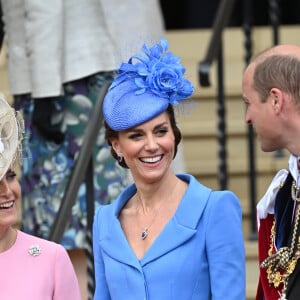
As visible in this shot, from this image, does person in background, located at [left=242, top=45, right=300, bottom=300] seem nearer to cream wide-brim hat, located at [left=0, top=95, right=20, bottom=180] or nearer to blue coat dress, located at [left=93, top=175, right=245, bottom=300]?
blue coat dress, located at [left=93, top=175, right=245, bottom=300]

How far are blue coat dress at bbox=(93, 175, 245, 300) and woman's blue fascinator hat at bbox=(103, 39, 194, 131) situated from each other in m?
0.30

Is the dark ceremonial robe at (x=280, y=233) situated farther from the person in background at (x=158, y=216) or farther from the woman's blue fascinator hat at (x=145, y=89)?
the woman's blue fascinator hat at (x=145, y=89)

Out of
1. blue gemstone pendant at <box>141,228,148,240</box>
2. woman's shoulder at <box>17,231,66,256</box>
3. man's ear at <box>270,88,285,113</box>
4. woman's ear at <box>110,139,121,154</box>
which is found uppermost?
man's ear at <box>270,88,285,113</box>

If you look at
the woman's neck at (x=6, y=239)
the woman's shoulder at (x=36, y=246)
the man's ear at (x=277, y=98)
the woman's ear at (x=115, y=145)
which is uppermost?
the man's ear at (x=277, y=98)

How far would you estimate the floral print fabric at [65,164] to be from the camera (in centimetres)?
577

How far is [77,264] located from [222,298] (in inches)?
79.4

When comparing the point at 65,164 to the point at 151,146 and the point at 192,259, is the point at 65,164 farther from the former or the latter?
the point at 192,259

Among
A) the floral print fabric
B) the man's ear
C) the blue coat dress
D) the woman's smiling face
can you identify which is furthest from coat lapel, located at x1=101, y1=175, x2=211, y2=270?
the floral print fabric

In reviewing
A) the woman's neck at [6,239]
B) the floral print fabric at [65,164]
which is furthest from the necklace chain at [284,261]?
the floral print fabric at [65,164]

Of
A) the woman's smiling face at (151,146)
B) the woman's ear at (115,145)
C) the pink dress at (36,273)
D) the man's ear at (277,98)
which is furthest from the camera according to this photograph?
the woman's ear at (115,145)

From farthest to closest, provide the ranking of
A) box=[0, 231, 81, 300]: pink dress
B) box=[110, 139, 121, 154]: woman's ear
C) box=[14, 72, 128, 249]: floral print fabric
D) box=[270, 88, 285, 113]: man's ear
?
box=[14, 72, 128, 249]: floral print fabric
box=[110, 139, 121, 154]: woman's ear
box=[0, 231, 81, 300]: pink dress
box=[270, 88, 285, 113]: man's ear

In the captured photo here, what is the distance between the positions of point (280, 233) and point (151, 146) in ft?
1.67

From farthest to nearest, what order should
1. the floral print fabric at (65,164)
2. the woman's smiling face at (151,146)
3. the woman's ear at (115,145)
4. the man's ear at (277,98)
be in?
the floral print fabric at (65,164) < the woman's ear at (115,145) < the woman's smiling face at (151,146) < the man's ear at (277,98)

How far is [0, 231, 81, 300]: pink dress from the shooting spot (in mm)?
4090
